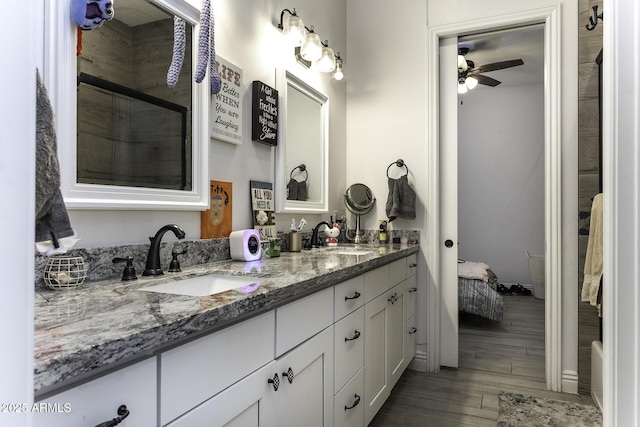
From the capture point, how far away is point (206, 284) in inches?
55.7

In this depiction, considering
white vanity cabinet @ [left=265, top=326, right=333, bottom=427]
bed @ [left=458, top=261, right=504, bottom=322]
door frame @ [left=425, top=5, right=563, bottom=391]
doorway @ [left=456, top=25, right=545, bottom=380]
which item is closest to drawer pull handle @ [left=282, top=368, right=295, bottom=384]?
white vanity cabinet @ [left=265, top=326, right=333, bottom=427]

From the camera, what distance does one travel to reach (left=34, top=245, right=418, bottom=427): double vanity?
617 millimetres

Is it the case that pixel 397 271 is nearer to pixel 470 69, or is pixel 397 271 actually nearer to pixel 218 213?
pixel 218 213

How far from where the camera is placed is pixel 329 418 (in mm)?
1479

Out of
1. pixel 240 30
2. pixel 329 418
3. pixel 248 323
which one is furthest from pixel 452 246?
pixel 248 323

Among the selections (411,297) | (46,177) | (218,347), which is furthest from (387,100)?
(46,177)

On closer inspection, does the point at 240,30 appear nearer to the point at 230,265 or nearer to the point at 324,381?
the point at 230,265

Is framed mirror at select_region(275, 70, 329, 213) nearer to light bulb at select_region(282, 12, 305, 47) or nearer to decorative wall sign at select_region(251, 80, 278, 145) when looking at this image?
decorative wall sign at select_region(251, 80, 278, 145)

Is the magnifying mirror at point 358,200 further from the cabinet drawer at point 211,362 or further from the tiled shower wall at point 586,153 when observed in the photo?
the cabinet drawer at point 211,362

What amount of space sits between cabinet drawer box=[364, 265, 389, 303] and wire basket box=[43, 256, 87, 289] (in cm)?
117

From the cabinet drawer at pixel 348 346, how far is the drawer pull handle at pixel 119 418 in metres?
0.96

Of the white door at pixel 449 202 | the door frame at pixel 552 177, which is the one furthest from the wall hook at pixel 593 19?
the white door at pixel 449 202

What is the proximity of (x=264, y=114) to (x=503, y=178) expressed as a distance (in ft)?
14.6

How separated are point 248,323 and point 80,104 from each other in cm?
83
